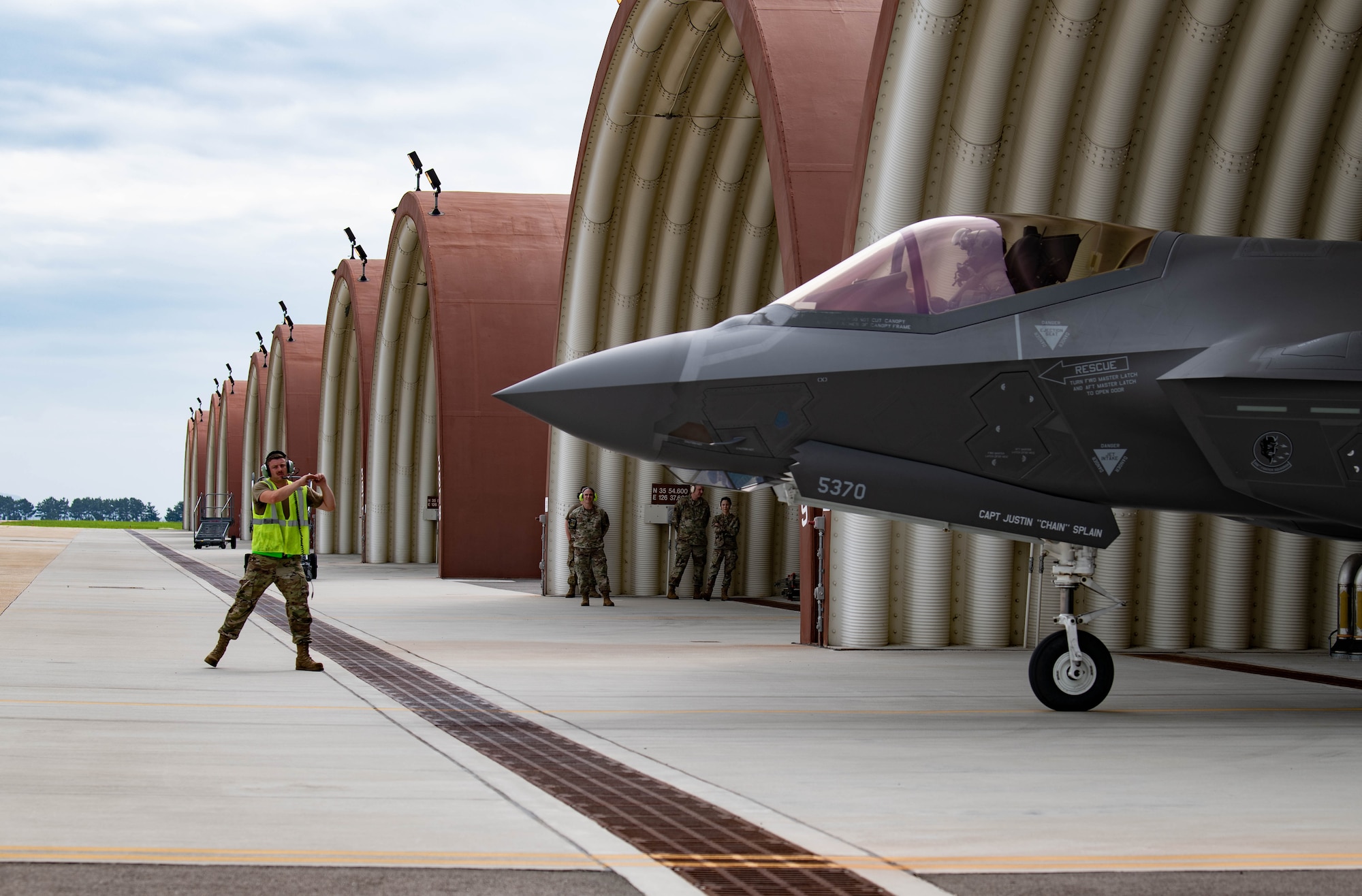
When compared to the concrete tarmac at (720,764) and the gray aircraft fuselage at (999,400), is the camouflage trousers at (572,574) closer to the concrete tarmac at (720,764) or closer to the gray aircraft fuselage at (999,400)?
the concrete tarmac at (720,764)

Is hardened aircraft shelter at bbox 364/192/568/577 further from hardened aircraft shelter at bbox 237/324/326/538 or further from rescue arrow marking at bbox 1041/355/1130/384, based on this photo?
rescue arrow marking at bbox 1041/355/1130/384

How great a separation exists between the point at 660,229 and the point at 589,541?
529cm

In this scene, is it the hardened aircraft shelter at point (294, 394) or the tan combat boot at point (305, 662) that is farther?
the hardened aircraft shelter at point (294, 394)

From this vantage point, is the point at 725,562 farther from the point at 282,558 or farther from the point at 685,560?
the point at 282,558

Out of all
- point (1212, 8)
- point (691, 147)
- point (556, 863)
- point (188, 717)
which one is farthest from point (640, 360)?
point (691, 147)

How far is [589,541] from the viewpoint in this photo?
22.9 m

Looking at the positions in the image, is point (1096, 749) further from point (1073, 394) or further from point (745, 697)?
point (745, 697)

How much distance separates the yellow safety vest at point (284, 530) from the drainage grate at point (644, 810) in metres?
1.97

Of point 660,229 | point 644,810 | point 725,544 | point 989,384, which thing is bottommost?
point 644,810

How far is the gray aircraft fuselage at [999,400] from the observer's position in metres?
8.86

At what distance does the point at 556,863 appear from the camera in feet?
16.2

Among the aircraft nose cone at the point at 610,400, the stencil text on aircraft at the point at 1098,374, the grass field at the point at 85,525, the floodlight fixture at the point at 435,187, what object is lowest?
the grass field at the point at 85,525

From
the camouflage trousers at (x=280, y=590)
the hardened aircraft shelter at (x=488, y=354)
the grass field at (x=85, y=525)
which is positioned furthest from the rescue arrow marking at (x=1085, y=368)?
the grass field at (x=85, y=525)

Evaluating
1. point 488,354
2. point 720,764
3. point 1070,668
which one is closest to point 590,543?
point 488,354
